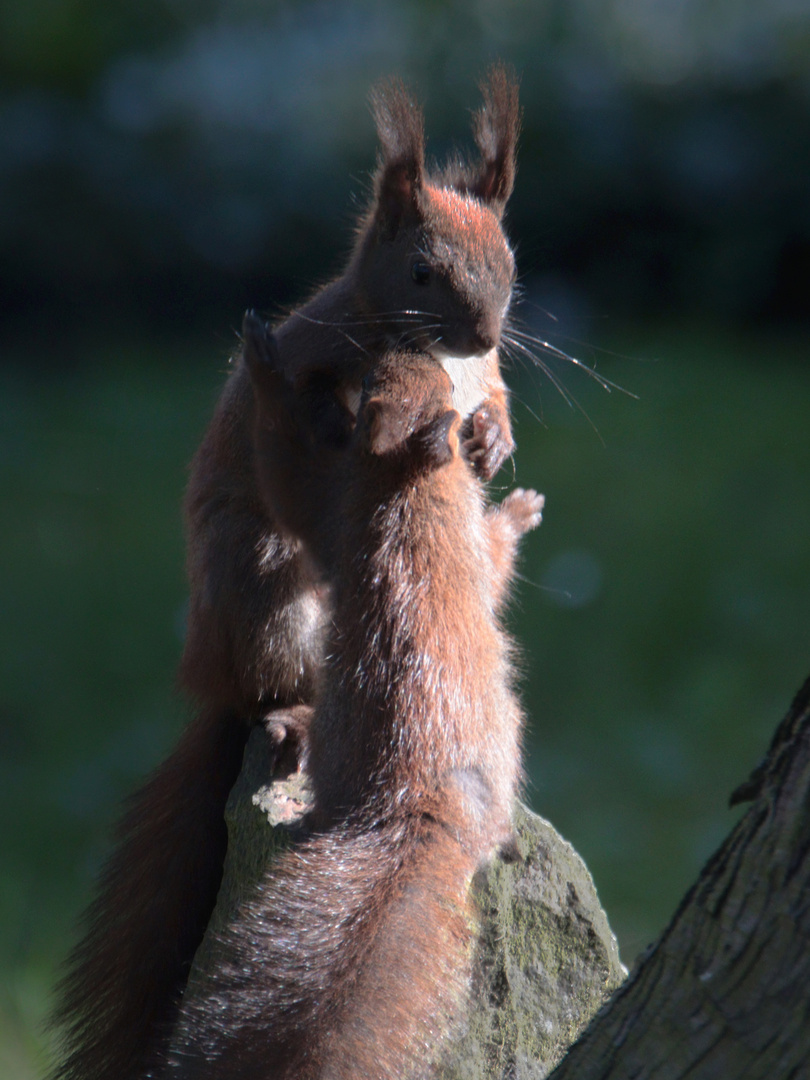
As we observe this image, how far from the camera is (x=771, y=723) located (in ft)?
14.4

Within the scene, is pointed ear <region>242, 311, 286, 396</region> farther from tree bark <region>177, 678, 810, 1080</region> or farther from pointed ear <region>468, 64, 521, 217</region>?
tree bark <region>177, 678, 810, 1080</region>

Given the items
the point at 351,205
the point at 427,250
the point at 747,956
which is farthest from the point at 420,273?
the point at 351,205

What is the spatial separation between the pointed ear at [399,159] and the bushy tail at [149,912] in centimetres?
99

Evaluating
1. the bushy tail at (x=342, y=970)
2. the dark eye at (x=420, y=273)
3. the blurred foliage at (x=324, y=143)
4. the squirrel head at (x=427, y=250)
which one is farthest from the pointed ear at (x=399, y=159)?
the blurred foliage at (x=324, y=143)

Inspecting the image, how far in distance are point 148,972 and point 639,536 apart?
3795 millimetres

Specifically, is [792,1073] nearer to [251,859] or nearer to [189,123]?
[251,859]

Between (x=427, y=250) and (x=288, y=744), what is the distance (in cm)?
90

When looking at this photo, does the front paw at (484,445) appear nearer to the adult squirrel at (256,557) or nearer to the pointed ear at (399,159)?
the adult squirrel at (256,557)

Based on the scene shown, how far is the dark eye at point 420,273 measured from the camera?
2133mm

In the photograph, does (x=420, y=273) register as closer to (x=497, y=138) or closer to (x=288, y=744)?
(x=497, y=138)

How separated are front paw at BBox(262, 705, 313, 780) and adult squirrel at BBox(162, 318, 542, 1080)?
21 centimetres

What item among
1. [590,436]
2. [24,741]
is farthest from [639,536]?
[24,741]

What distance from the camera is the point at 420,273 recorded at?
214 centimetres

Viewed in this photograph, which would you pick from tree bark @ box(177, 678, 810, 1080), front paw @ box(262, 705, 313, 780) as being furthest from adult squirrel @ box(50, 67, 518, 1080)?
tree bark @ box(177, 678, 810, 1080)
